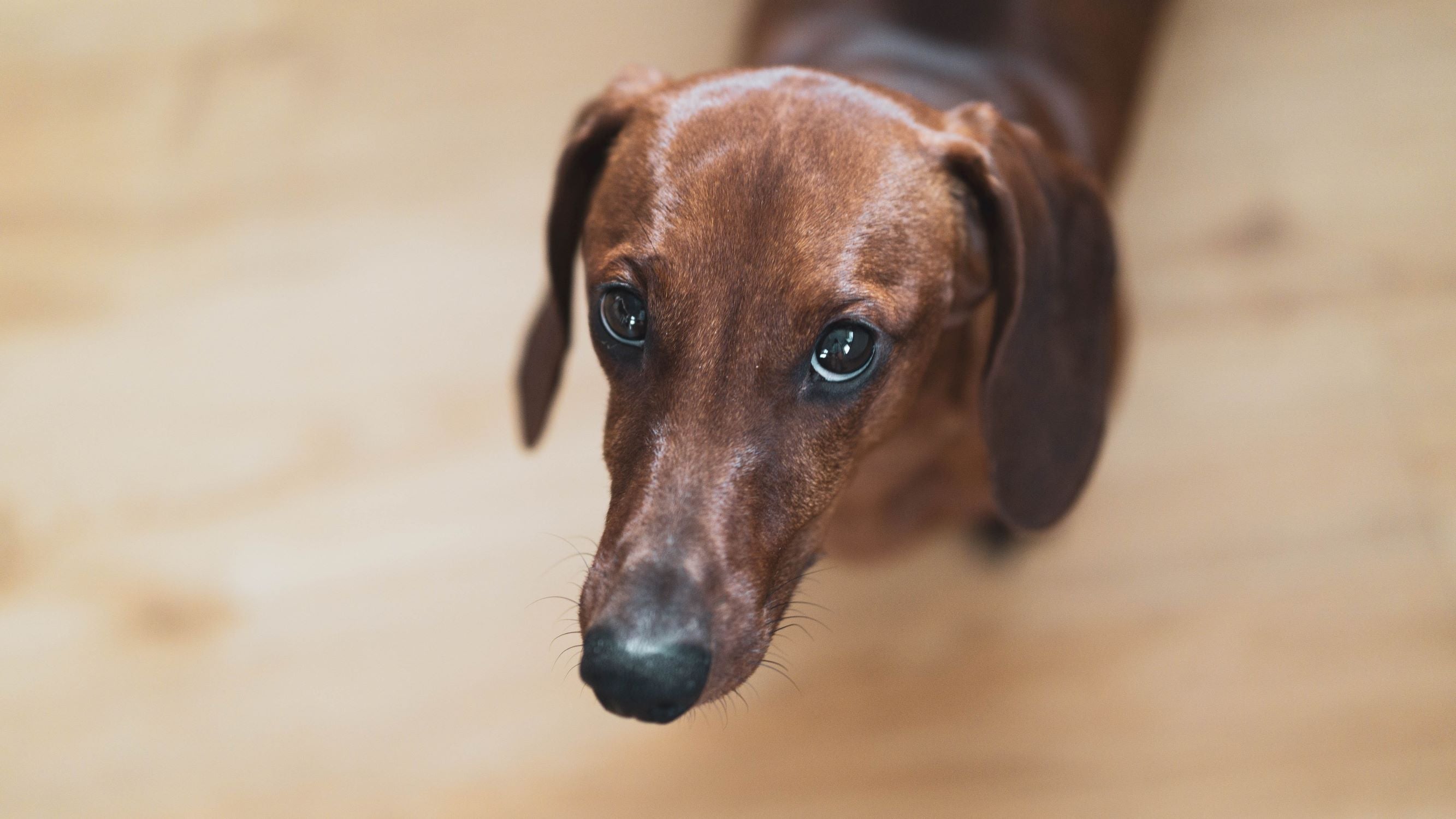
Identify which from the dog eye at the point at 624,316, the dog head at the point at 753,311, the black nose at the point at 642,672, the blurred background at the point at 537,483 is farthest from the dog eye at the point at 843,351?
the blurred background at the point at 537,483

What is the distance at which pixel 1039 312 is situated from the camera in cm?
142

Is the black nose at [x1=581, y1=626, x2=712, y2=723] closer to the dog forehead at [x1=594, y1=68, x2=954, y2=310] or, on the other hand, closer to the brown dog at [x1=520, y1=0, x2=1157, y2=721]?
the brown dog at [x1=520, y1=0, x2=1157, y2=721]

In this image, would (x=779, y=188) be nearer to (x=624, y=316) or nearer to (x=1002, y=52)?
(x=624, y=316)

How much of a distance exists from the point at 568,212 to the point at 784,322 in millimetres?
450

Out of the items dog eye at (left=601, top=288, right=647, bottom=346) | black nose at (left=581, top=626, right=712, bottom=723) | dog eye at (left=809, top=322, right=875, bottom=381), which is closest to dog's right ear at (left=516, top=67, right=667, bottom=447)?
dog eye at (left=601, top=288, right=647, bottom=346)

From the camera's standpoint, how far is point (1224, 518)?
205 centimetres

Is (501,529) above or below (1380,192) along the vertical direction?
below

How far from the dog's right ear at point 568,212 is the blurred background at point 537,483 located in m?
0.42

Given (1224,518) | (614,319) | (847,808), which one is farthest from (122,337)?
(1224,518)

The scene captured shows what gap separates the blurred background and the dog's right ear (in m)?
0.42

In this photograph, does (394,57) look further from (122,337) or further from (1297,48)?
(1297,48)

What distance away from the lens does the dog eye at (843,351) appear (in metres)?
1.22

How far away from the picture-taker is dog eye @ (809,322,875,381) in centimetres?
122

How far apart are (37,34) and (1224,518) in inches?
107
